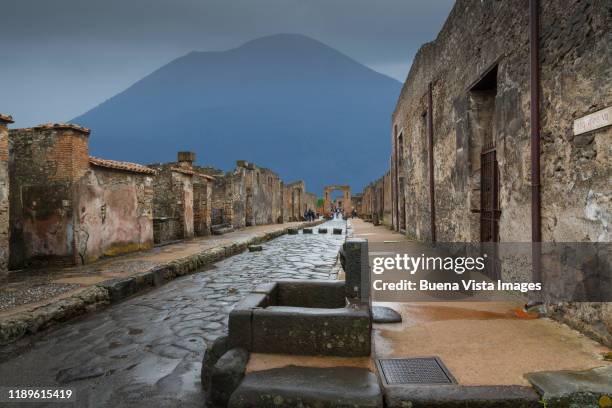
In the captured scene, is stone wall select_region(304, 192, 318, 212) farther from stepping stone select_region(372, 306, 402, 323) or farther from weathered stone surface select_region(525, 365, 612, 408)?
weathered stone surface select_region(525, 365, 612, 408)

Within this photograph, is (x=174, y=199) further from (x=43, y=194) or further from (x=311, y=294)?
(x=311, y=294)

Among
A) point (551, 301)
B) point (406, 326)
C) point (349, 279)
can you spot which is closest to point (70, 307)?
point (349, 279)

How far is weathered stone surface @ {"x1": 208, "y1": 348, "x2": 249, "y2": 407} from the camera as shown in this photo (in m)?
2.66

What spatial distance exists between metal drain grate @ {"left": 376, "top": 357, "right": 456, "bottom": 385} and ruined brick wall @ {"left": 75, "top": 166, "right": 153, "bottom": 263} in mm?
7672

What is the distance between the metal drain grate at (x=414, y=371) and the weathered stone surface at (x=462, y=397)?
16 centimetres

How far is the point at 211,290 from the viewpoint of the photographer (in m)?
6.41

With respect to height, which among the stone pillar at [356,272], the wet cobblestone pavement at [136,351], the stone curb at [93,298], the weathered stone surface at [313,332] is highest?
the stone pillar at [356,272]

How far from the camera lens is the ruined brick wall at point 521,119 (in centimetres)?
340

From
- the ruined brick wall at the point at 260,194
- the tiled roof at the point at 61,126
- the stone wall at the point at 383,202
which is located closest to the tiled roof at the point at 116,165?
the tiled roof at the point at 61,126

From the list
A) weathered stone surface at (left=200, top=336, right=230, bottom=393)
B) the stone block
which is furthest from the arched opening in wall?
weathered stone surface at (left=200, top=336, right=230, bottom=393)

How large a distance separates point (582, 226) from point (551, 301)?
0.96m

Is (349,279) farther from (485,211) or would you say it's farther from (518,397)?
(485,211)

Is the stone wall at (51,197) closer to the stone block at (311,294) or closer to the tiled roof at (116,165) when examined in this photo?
the tiled roof at (116,165)

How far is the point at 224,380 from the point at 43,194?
7560 millimetres
